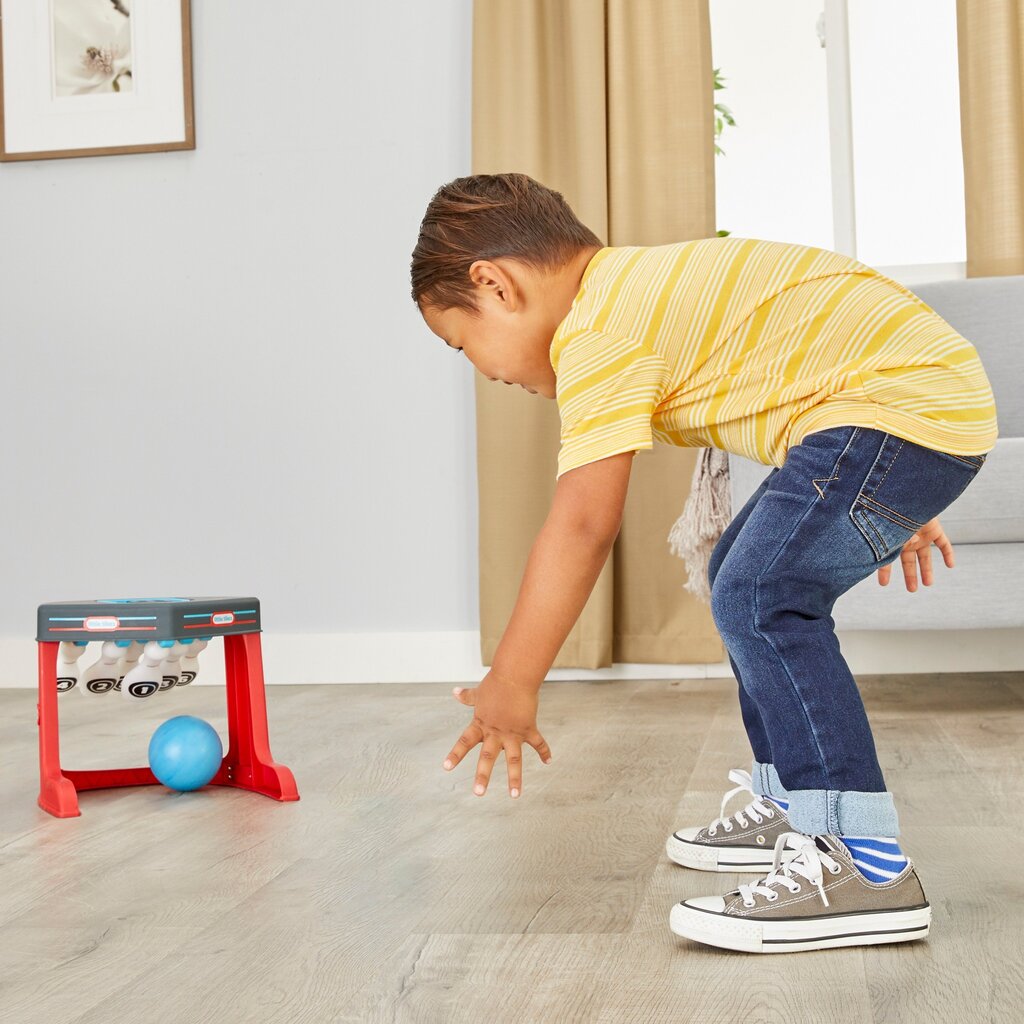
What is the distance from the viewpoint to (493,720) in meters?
0.96

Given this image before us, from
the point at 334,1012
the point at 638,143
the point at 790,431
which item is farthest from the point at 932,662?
the point at 334,1012

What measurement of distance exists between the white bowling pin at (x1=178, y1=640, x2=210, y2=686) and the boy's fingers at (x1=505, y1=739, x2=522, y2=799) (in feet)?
2.55

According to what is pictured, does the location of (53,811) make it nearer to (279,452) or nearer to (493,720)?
(493,720)

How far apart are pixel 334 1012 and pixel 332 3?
2710 mm

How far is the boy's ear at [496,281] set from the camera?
3.52 ft

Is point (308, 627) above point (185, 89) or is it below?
below

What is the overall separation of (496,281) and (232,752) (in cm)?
92

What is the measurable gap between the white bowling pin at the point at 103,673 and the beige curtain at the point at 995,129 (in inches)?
82.2

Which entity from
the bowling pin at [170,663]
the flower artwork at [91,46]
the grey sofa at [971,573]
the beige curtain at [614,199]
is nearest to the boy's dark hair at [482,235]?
the bowling pin at [170,663]

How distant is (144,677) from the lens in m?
1.63

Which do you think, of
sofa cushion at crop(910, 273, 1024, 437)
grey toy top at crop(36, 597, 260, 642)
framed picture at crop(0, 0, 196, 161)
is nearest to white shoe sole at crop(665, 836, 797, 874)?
grey toy top at crop(36, 597, 260, 642)

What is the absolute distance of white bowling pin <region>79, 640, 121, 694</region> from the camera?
1.61 m

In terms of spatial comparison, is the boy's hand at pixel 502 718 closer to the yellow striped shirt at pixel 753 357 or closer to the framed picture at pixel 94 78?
the yellow striped shirt at pixel 753 357

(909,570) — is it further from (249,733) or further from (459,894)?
(249,733)
